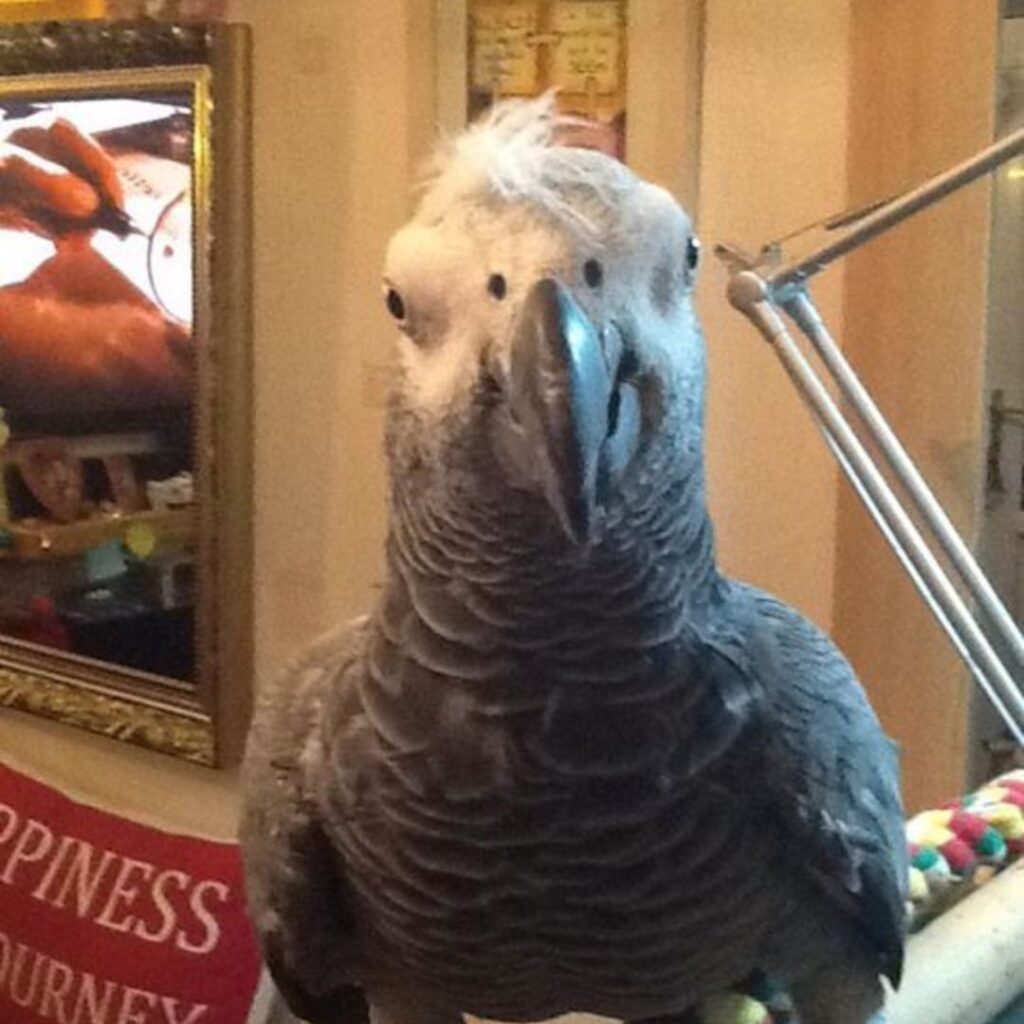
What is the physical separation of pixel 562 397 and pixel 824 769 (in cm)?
21

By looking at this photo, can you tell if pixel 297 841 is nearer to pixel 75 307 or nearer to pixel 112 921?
pixel 112 921

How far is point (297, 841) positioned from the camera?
638 millimetres

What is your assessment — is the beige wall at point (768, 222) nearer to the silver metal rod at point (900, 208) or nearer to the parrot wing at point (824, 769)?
the silver metal rod at point (900, 208)

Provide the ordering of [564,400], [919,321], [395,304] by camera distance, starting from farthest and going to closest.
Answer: [919,321] → [395,304] → [564,400]

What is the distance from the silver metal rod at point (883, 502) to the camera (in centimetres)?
88

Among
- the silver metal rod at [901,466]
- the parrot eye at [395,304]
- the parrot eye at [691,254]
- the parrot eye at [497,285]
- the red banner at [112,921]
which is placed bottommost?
the red banner at [112,921]

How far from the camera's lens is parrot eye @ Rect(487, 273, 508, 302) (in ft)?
1.68

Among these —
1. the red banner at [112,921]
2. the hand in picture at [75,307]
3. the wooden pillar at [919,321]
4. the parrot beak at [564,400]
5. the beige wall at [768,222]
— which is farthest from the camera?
the hand in picture at [75,307]

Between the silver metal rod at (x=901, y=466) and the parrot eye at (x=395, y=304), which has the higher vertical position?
the parrot eye at (x=395, y=304)

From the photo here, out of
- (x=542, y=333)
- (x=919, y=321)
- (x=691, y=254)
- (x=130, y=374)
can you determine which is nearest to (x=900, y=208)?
(x=691, y=254)

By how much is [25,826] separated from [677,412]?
1.40 metres

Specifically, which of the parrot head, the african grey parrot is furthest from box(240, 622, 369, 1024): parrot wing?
the parrot head

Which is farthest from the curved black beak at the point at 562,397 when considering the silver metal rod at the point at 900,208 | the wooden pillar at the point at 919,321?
the wooden pillar at the point at 919,321

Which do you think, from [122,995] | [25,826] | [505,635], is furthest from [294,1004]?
[25,826]
